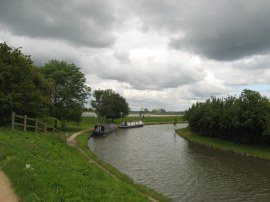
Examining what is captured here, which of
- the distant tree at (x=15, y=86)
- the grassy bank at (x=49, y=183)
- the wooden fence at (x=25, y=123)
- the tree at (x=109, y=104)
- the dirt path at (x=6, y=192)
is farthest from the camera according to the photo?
the tree at (x=109, y=104)

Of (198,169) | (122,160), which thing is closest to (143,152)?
(122,160)

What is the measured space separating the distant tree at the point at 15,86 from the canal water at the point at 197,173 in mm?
9609

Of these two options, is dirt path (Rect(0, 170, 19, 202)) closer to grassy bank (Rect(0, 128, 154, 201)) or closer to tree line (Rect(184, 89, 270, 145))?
grassy bank (Rect(0, 128, 154, 201))

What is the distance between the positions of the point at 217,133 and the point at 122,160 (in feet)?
85.2

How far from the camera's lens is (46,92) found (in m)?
46.0

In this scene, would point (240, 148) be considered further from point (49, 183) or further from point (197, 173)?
point (49, 183)

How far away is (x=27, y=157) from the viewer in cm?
1725

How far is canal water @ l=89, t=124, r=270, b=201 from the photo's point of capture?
23.1 m

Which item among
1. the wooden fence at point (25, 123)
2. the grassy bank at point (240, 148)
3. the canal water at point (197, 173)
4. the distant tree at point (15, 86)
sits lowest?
the canal water at point (197, 173)

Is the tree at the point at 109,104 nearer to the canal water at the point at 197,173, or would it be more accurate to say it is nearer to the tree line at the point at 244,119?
the tree line at the point at 244,119

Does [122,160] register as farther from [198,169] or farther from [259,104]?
[259,104]

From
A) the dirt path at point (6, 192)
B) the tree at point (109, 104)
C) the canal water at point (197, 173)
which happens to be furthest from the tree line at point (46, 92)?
the dirt path at point (6, 192)

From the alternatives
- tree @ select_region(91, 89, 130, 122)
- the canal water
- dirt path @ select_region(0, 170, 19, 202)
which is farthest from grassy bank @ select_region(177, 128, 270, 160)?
tree @ select_region(91, 89, 130, 122)

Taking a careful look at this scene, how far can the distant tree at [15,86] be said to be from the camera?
108 ft
